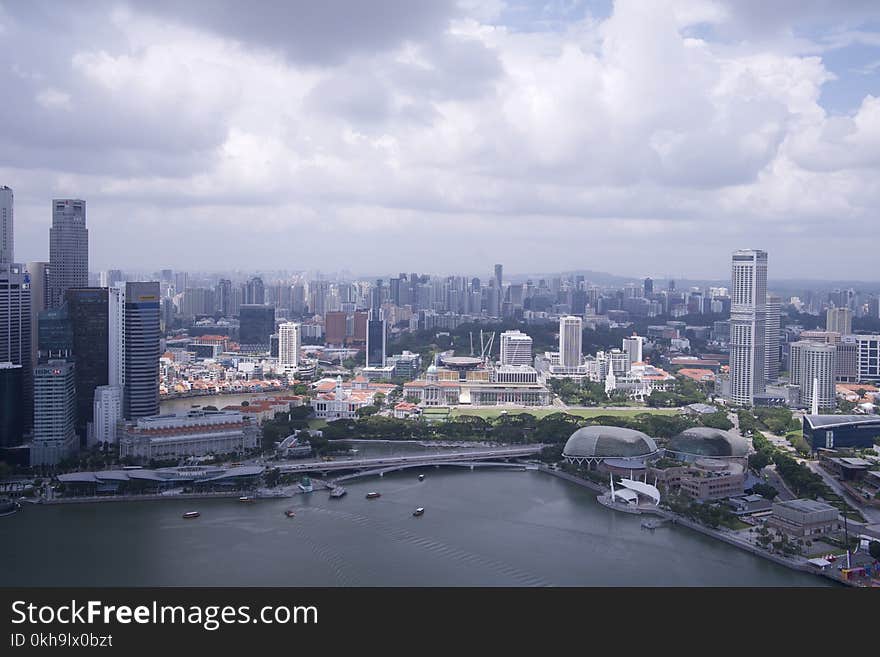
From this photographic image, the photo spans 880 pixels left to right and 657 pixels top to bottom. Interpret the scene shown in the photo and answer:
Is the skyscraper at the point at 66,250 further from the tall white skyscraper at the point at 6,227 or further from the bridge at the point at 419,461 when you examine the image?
the bridge at the point at 419,461

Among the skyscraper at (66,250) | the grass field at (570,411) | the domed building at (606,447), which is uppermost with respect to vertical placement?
the skyscraper at (66,250)

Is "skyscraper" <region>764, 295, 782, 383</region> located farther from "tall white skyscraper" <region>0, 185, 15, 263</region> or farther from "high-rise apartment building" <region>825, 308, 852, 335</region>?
"tall white skyscraper" <region>0, 185, 15, 263</region>

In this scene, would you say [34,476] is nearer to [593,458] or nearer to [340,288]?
[593,458]

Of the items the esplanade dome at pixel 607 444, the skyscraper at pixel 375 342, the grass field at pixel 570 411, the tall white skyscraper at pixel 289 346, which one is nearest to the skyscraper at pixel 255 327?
the tall white skyscraper at pixel 289 346
